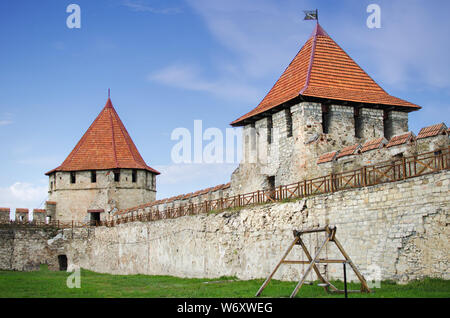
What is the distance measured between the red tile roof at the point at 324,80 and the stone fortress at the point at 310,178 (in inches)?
2.7

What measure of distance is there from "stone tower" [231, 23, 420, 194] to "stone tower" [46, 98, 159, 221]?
751 inches

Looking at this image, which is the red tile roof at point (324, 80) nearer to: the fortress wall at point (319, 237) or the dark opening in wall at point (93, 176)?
the fortress wall at point (319, 237)

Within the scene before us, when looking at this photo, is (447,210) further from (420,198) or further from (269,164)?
(269,164)

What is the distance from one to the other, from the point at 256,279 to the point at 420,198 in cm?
803

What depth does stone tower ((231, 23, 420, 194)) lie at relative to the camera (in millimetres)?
24031

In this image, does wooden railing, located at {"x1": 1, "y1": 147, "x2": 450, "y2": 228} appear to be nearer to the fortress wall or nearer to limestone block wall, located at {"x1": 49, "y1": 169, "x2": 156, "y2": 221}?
the fortress wall

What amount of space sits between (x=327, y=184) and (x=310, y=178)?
2213mm

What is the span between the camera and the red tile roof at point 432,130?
17.5m

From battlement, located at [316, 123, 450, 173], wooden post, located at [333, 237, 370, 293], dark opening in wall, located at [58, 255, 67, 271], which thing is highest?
battlement, located at [316, 123, 450, 173]

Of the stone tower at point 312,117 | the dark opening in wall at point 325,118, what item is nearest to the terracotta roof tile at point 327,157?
the stone tower at point 312,117

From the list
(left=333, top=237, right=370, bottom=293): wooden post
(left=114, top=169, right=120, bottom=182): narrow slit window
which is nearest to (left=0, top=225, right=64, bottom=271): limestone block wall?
(left=114, top=169, right=120, bottom=182): narrow slit window

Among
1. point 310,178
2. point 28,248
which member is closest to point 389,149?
point 310,178

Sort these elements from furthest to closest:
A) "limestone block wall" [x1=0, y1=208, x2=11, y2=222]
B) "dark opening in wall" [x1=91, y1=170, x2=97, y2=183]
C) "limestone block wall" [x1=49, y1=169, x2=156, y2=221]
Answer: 1. "dark opening in wall" [x1=91, y1=170, x2=97, y2=183]
2. "limestone block wall" [x1=49, y1=169, x2=156, y2=221]
3. "limestone block wall" [x1=0, y1=208, x2=11, y2=222]
